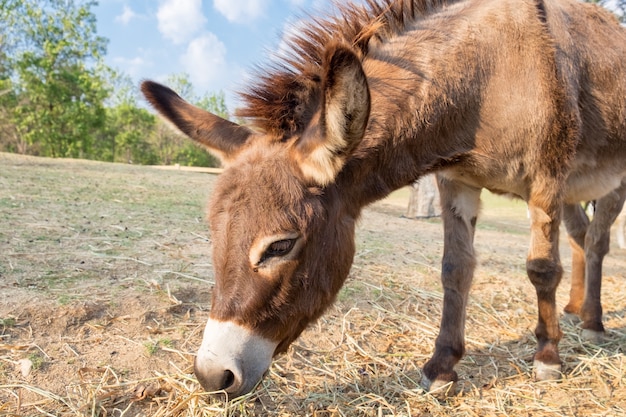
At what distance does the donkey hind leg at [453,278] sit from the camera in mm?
2877

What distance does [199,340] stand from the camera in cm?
301

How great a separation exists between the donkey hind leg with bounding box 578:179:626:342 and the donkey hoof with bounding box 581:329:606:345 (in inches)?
2.3

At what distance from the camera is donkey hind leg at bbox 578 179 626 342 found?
401cm

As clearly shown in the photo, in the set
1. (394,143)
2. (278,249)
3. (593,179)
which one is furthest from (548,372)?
(278,249)

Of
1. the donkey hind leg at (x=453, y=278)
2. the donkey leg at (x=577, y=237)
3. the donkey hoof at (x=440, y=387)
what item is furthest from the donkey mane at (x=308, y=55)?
the donkey leg at (x=577, y=237)

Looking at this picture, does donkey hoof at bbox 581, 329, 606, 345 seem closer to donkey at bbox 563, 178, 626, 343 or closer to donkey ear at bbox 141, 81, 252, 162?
→ donkey at bbox 563, 178, 626, 343

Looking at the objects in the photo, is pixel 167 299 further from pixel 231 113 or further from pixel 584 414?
pixel 584 414

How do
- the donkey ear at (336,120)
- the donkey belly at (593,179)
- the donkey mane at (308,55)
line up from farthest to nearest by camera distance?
1. the donkey belly at (593,179)
2. the donkey mane at (308,55)
3. the donkey ear at (336,120)

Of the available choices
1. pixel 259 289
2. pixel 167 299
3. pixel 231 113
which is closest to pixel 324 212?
pixel 259 289

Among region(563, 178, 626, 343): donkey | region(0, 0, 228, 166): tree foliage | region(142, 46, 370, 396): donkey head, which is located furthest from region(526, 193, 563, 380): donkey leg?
region(0, 0, 228, 166): tree foliage

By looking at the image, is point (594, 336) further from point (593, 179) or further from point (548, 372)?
point (593, 179)

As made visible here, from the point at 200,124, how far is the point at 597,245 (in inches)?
148

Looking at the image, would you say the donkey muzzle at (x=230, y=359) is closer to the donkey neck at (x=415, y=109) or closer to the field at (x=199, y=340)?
the field at (x=199, y=340)

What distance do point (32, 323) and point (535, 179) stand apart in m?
3.34
